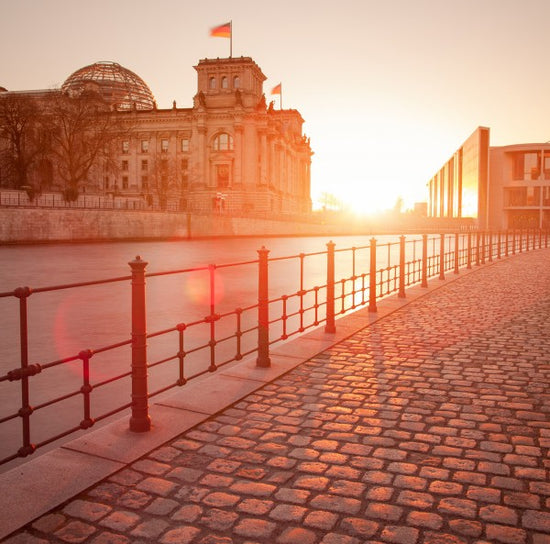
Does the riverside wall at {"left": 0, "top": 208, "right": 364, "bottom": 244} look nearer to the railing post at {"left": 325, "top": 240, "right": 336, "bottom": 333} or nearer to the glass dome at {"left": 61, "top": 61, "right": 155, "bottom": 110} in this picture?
the railing post at {"left": 325, "top": 240, "right": 336, "bottom": 333}

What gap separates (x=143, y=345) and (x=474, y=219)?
272 ft

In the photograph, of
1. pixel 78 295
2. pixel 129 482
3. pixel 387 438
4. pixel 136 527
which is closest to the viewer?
pixel 136 527

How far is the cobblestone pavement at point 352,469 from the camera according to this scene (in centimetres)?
321

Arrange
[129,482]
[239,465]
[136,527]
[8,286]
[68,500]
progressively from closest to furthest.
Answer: [136,527] → [68,500] → [129,482] → [239,465] → [8,286]

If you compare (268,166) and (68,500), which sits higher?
(268,166)

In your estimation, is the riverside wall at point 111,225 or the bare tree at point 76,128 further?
the bare tree at point 76,128

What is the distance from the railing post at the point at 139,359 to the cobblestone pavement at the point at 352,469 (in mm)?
389

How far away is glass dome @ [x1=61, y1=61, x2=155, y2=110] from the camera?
9800 centimetres

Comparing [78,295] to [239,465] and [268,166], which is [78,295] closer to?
[239,465]

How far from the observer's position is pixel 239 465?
4055 millimetres

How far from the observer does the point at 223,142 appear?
297ft

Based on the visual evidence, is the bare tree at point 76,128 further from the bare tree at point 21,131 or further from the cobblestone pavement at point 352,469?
the cobblestone pavement at point 352,469

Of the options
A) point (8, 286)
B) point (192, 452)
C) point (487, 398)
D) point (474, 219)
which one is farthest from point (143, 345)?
point (474, 219)

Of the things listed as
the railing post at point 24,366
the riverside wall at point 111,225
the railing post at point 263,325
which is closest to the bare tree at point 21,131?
the riverside wall at point 111,225
